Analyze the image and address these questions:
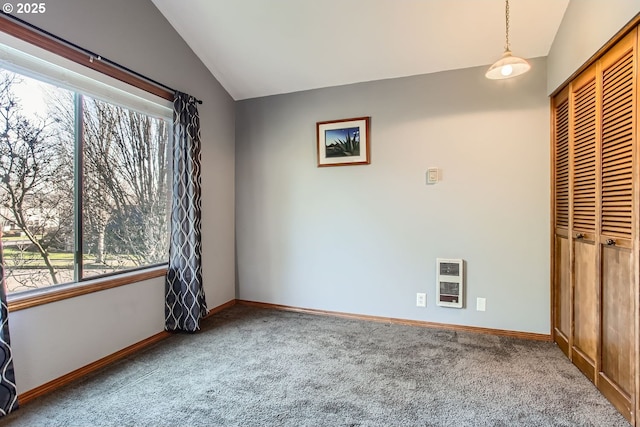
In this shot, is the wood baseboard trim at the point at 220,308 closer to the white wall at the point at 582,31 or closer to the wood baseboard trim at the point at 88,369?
the wood baseboard trim at the point at 88,369

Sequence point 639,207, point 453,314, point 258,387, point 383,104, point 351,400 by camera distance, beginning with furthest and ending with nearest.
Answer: point 383,104 → point 453,314 → point 258,387 → point 351,400 → point 639,207

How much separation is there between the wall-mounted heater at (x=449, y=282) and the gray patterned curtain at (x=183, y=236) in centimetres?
228

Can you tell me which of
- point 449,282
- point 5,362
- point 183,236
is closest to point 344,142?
point 449,282

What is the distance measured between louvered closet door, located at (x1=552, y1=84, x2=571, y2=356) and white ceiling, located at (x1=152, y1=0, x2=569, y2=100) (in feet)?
2.10

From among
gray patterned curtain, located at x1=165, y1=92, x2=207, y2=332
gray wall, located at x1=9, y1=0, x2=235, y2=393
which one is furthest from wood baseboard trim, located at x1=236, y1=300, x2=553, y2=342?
gray patterned curtain, located at x1=165, y1=92, x2=207, y2=332

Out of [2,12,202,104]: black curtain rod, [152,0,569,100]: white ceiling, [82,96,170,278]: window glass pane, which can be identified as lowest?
[82,96,170,278]: window glass pane

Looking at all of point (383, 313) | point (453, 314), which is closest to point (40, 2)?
point (383, 313)

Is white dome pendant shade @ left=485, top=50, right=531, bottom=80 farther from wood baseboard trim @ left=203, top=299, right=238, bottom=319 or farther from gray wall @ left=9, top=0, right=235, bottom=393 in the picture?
wood baseboard trim @ left=203, top=299, right=238, bottom=319

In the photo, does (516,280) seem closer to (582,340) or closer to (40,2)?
(582,340)

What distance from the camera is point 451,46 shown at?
278 centimetres

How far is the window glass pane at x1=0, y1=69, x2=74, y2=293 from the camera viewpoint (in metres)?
1.93

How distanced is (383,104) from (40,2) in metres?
2.68

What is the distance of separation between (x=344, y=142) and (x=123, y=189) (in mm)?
2081

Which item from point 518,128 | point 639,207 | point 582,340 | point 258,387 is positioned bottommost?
point 258,387
